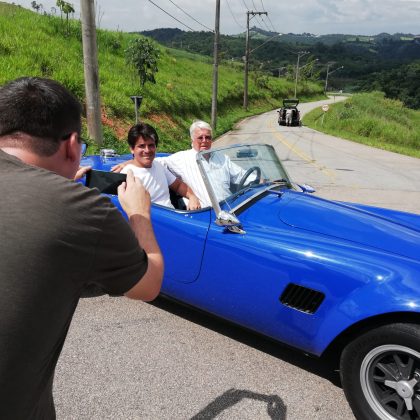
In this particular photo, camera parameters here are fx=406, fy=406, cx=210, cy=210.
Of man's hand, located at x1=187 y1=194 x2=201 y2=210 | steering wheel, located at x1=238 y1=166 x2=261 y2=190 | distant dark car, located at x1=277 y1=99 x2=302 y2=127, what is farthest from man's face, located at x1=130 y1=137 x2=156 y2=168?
distant dark car, located at x1=277 y1=99 x2=302 y2=127

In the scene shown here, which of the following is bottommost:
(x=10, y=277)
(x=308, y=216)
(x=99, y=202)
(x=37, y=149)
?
(x=308, y=216)

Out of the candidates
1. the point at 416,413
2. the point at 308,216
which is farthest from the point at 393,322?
the point at 308,216

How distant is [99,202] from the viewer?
987 millimetres

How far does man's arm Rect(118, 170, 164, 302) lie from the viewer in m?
1.15

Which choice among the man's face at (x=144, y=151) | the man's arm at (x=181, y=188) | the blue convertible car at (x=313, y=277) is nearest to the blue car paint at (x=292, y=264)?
the blue convertible car at (x=313, y=277)

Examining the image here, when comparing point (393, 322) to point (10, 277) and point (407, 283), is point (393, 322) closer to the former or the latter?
point (407, 283)

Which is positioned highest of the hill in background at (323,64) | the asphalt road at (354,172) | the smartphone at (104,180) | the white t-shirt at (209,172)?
the hill in background at (323,64)

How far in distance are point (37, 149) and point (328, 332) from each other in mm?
1928

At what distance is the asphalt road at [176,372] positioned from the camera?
2.41 meters

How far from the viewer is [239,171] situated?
3.38m

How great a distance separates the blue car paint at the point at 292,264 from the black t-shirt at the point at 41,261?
5.24 feet

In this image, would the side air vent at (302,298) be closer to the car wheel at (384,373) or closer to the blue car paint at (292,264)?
the blue car paint at (292,264)

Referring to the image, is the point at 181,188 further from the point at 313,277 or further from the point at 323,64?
the point at 323,64

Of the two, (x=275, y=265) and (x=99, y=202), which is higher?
(x=99, y=202)
